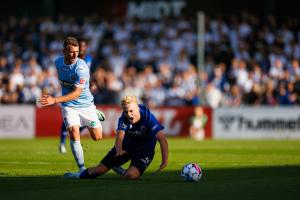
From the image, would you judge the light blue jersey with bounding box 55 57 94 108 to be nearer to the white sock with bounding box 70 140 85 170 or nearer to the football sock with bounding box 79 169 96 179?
the white sock with bounding box 70 140 85 170

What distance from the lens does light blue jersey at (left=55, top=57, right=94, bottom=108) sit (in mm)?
14047

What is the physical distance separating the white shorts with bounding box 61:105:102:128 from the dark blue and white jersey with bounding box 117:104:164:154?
1.66 metres

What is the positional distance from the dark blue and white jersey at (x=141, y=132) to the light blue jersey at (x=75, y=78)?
5.73ft

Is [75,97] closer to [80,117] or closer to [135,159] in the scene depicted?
[80,117]

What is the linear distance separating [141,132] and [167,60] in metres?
18.2

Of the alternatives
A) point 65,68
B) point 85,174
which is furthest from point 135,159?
point 65,68

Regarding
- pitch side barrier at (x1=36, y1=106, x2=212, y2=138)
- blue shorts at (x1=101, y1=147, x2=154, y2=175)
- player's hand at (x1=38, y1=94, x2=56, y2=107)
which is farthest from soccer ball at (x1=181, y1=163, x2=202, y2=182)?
pitch side barrier at (x1=36, y1=106, x2=212, y2=138)

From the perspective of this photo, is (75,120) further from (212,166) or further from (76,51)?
(212,166)

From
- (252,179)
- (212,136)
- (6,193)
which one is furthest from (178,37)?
(6,193)

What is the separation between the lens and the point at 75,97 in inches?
547

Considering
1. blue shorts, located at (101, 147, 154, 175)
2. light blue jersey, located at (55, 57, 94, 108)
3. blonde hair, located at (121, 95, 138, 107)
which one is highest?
light blue jersey, located at (55, 57, 94, 108)

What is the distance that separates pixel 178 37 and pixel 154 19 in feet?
9.82

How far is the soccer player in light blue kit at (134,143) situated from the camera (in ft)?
40.6

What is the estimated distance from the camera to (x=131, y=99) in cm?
1216
